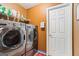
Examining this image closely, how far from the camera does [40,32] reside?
1.28 m

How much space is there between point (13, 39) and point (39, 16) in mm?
433

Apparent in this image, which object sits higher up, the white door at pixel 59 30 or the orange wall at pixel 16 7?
the orange wall at pixel 16 7

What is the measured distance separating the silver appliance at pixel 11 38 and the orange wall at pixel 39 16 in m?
0.20

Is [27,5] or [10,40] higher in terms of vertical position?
[27,5]

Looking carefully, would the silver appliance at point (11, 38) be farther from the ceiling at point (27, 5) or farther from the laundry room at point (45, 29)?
the ceiling at point (27, 5)

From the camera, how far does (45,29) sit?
1281 mm

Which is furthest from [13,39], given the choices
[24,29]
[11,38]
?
[24,29]

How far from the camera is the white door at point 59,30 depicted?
1270 millimetres

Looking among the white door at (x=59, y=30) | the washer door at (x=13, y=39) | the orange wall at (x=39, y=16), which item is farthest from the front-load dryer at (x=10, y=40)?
the white door at (x=59, y=30)

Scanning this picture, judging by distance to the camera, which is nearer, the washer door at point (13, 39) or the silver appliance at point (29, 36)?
the washer door at point (13, 39)

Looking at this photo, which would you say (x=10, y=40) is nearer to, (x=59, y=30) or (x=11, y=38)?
(x=11, y=38)

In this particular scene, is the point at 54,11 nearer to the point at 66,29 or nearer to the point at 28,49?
the point at 66,29

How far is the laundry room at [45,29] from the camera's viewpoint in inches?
48.4

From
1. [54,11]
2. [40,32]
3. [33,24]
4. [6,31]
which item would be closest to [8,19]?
[6,31]
